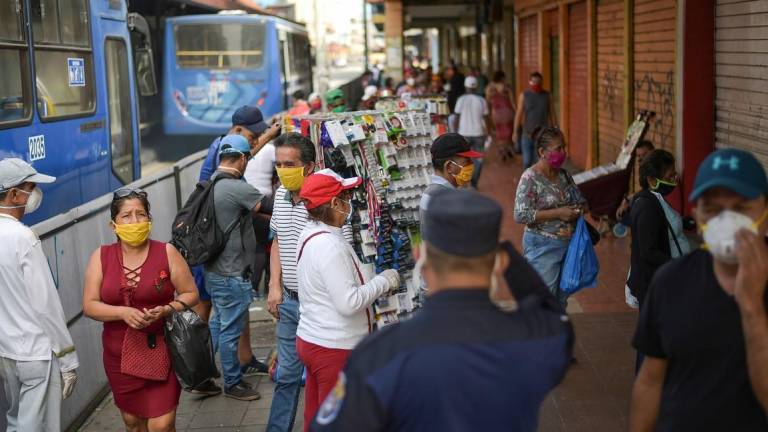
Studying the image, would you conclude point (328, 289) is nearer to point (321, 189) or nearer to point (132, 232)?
point (321, 189)

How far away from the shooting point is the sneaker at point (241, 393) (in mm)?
6879

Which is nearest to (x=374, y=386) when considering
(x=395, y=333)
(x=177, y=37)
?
(x=395, y=333)

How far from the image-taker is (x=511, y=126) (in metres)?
18.5

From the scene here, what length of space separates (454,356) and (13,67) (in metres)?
7.75

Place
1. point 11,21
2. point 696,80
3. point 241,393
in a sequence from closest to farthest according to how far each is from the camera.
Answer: point 241,393, point 11,21, point 696,80

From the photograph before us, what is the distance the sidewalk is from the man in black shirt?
3059 mm

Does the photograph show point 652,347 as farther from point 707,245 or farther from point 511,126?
point 511,126

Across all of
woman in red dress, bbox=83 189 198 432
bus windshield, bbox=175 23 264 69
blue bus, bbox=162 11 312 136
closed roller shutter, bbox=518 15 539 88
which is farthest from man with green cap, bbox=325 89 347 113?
closed roller shutter, bbox=518 15 539 88

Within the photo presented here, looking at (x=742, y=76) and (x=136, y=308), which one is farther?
(x=742, y=76)

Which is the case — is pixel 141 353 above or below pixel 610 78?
below

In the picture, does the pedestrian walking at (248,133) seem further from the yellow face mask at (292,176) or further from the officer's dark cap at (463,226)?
the officer's dark cap at (463,226)

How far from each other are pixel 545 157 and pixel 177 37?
1484 cm

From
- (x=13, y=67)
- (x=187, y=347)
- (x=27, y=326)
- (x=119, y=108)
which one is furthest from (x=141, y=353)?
(x=119, y=108)

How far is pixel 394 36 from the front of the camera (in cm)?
3300
